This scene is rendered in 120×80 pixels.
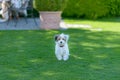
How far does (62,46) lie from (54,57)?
569mm

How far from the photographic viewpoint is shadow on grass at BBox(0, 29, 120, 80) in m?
6.52

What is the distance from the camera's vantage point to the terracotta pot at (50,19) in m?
11.4

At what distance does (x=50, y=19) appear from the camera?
11516 millimetres

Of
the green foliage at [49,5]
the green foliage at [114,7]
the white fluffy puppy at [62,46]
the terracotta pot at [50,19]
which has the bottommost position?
the green foliage at [114,7]

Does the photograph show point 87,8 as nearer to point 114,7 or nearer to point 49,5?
point 114,7

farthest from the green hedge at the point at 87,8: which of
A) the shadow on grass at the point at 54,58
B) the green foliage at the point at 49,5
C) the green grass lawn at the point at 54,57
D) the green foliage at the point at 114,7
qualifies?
the shadow on grass at the point at 54,58

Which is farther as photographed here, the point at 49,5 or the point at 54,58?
the point at 49,5

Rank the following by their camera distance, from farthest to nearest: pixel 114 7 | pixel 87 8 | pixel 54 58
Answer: pixel 114 7
pixel 87 8
pixel 54 58

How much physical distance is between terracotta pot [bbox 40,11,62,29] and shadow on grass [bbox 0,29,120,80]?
61 cm

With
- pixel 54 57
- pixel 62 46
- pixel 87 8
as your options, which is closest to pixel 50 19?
pixel 87 8

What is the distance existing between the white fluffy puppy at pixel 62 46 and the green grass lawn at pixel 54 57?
137mm

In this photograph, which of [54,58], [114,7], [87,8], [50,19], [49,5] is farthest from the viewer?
[114,7]

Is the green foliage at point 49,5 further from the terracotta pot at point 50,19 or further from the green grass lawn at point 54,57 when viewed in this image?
the green grass lawn at point 54,57

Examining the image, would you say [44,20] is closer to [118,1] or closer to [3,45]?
[3,45]
